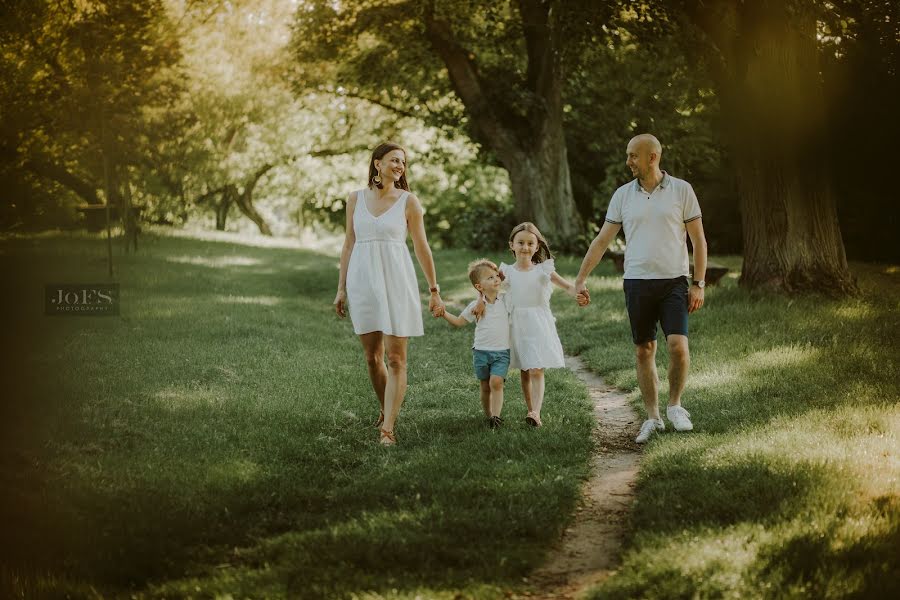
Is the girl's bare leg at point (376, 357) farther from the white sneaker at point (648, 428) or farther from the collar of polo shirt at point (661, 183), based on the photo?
the collar of polo shirt at point (661, 183)

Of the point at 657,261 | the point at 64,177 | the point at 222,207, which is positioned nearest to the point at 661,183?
the point at 657,261

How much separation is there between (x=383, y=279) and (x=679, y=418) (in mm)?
2708

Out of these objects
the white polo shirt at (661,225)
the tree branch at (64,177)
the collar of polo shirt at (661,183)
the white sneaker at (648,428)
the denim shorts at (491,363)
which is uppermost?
the tree branch at (64,177)

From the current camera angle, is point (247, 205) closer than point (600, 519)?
No

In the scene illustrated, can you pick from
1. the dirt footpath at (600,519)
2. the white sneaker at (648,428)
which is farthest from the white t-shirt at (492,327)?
the white sneaker at (648,428)

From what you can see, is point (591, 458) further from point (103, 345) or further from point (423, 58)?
Answer: point (423, 58)

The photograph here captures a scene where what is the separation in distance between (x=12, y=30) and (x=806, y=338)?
15.6 m

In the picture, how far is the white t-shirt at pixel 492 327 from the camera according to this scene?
7211 mm

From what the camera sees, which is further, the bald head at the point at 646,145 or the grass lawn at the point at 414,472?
the bald head at the point at 646,145

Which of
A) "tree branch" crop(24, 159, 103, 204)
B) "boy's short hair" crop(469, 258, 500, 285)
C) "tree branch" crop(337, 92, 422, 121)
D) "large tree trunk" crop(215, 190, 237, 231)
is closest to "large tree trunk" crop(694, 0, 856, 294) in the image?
"boy's short hair" crop(469, 258, 500, 285)

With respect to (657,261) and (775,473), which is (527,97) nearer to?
(657,261)

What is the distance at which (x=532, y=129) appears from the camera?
24.0 metres

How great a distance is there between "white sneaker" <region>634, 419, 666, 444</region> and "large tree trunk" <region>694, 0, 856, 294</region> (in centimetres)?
693

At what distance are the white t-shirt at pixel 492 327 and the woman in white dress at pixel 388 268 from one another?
539 mm
